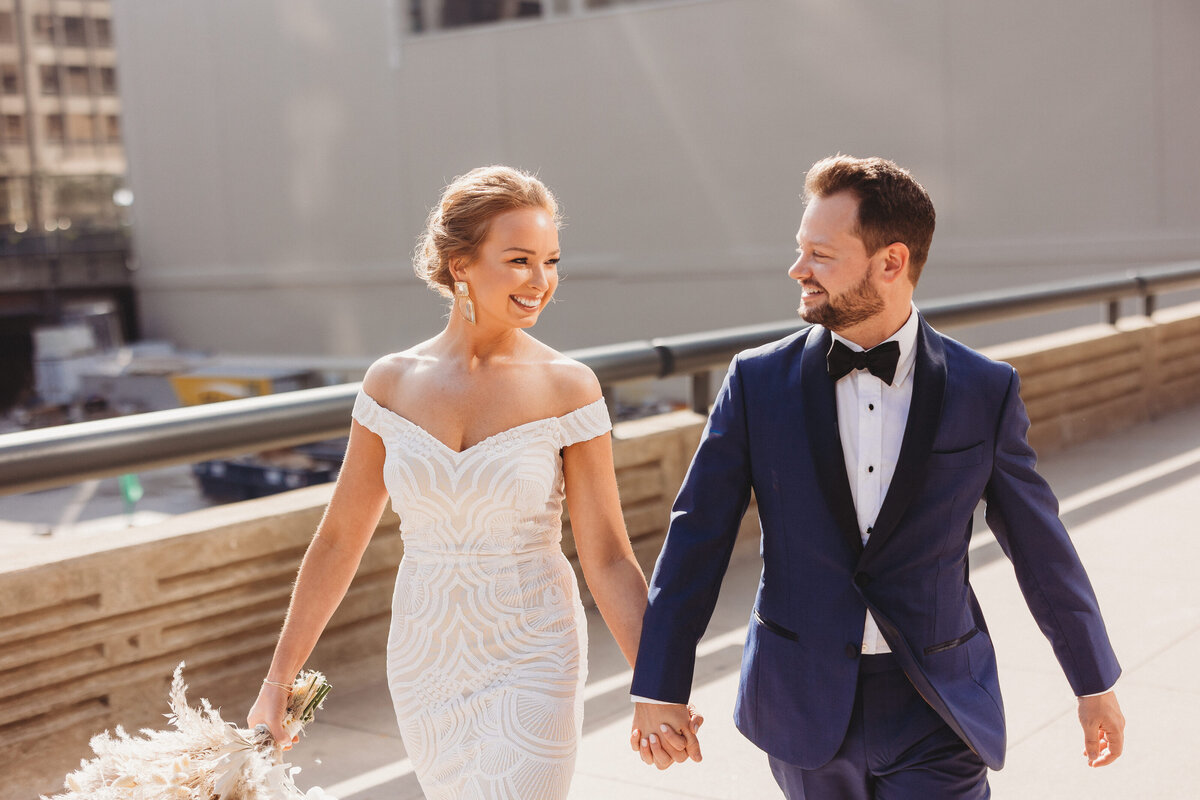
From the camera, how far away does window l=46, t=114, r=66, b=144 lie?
9800 centimetres

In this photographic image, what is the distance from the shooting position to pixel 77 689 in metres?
4.59

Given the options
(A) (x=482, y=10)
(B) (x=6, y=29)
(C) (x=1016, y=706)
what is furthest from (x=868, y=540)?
(B) (x=6, y=29)

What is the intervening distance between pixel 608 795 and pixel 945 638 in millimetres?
2020

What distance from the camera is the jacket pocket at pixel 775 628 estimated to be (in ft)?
8.93

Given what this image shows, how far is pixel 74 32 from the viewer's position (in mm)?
97500

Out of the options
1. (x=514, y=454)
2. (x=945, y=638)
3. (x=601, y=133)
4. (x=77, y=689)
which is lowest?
(x=77, y=689)

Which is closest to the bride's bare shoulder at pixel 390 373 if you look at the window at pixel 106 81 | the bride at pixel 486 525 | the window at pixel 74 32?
the bride at pixel 486 525

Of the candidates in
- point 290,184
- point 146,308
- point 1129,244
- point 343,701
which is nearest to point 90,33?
point 146,308

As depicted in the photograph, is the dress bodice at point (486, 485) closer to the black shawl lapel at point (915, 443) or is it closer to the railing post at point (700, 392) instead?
the black shawl lapel at point (915, 443)

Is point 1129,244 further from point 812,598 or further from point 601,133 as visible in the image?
point 812,598

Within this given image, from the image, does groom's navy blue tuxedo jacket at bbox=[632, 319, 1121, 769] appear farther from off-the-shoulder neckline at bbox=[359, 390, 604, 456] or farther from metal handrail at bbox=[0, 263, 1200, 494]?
metal handrail at bbox=[0, 263, 1200, 494]

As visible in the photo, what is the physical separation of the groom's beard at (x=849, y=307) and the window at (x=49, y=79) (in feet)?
340

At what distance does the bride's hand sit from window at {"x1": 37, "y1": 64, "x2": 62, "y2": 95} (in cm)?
10320

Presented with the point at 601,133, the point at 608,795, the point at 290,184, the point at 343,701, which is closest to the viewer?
the point at 608,795
